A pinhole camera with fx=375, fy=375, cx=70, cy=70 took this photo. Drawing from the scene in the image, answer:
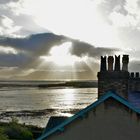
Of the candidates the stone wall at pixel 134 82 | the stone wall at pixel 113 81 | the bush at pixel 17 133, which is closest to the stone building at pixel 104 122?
the stone wall at pixel 113 81

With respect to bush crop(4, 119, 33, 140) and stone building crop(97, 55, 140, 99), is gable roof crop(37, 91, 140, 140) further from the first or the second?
bush crop(4, 119, 33, 140)

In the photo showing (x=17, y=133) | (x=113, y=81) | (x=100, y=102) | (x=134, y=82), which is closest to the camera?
(x=100, y=102)

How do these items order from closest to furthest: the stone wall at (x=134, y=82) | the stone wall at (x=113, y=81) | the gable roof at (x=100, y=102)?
the gable roof at (x=100, y=102), the stone wall at (x=113, y=81), the stone wall at (x=134, y=82)

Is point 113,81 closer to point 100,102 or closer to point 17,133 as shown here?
point 100,102

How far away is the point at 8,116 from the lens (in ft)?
301

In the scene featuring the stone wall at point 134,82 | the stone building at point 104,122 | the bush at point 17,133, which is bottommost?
the bush at point 17,133

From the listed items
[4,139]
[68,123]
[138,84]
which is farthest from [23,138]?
[68,123]

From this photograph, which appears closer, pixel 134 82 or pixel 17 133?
pixel 134 82

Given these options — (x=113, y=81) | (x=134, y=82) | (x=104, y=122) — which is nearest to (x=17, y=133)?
(x=134, y=82)

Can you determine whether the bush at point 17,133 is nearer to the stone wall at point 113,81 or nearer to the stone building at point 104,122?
the stone wall at point 113,81

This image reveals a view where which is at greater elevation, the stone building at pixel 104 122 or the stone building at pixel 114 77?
the stone building at pixel 114 77

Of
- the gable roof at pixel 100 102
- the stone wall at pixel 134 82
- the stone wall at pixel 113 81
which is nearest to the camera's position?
the gable roof at pixel 100 102

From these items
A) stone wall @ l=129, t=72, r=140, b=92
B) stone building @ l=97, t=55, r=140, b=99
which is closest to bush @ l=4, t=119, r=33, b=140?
stone wall @ l=129, t=72, r=140, b=92

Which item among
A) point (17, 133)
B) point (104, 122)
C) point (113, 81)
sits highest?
point (113, 81)
